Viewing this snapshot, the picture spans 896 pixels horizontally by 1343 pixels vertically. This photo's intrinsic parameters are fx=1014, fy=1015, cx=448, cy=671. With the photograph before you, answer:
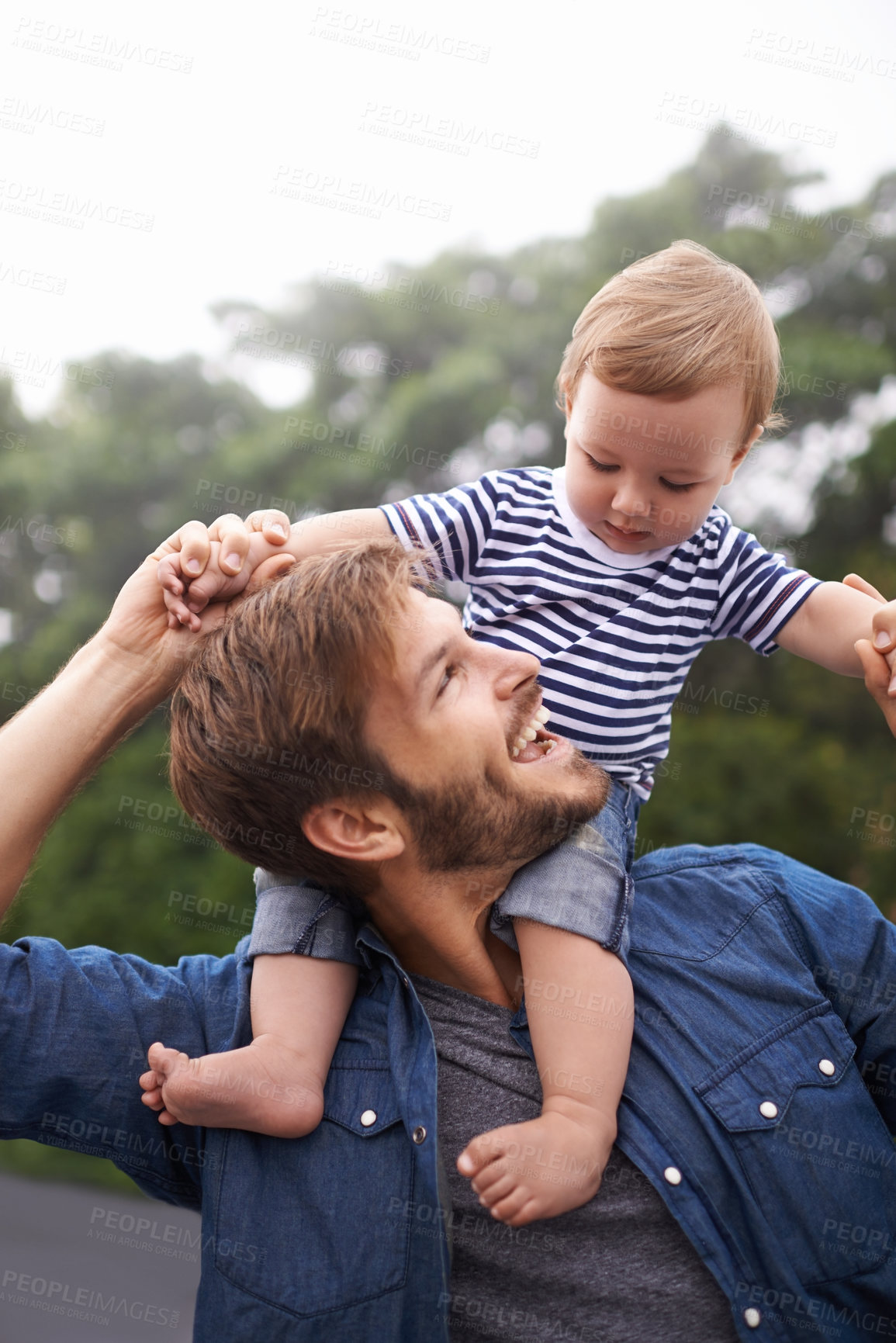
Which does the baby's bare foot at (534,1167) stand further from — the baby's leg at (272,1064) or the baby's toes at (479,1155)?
the baby's leg at (272,1064)

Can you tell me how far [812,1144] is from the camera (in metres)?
1.59

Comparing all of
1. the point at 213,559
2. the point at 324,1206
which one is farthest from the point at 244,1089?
the point at 213,559

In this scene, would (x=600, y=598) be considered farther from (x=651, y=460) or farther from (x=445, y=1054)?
(x=445, y=1054)

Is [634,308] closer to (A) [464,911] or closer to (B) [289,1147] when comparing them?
(A) [464,911]

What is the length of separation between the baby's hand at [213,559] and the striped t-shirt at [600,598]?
0.23 m

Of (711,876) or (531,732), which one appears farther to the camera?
(711,876)

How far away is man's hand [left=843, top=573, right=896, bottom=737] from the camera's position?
1.66 m

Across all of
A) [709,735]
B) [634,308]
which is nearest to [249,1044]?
[634,308]

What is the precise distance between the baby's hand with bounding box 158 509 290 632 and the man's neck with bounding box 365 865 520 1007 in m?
0.58

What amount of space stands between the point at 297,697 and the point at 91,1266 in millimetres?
4040

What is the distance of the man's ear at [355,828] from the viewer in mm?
1684

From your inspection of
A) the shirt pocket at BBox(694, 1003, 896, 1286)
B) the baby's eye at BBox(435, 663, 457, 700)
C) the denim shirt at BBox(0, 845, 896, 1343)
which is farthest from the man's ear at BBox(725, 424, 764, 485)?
the shirt pocket at BBox(694, 1003, 896, 1286)

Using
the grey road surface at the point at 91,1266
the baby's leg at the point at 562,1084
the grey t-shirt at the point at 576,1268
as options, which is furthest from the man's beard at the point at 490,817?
the grey road surface at the point at 91,1266

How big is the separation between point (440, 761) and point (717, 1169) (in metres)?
0.77
